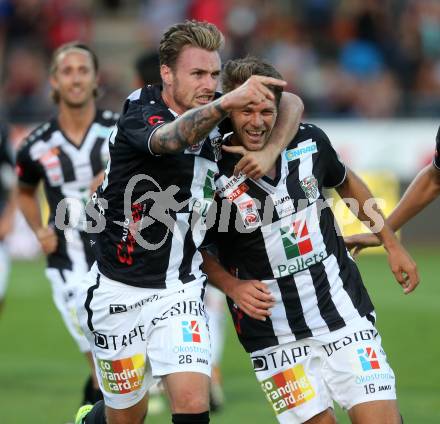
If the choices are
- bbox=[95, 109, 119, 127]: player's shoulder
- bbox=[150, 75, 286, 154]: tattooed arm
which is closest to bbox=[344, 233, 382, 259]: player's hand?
bbox=[150, 75, 286, 154]: tattooed arm

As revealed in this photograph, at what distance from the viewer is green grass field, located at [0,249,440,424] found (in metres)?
8.51

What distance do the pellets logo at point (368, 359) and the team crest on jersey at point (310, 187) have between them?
33.5 inches

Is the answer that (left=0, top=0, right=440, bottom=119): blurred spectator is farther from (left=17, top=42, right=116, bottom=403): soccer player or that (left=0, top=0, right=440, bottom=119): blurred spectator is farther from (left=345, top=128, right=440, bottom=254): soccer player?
(left=345, top=128, right=440, bottom=254): soccer player

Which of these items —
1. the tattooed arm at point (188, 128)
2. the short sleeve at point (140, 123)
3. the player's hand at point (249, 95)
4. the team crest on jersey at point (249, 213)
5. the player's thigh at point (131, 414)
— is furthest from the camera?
the player's thigh at point (131, 414)

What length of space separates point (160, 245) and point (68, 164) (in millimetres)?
2459

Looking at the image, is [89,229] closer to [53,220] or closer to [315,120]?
[53,220]

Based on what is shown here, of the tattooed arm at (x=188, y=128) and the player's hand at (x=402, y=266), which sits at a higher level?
A: the tattooed arm at (x=188, y=128)

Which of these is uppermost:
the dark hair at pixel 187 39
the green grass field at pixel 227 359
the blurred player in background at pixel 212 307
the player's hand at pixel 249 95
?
the dark hair at pixel 187 39

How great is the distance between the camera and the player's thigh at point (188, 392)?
5703mm

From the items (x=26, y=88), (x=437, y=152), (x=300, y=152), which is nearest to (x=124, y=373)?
(x=300, y=152)

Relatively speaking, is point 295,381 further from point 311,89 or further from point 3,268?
point 311,89

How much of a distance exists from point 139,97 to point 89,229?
3.33 feet

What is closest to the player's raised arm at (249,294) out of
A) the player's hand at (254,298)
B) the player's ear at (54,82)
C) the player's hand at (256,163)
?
the player's hand at (254,298)

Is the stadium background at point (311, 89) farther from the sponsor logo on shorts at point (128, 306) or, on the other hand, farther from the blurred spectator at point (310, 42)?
the sponsor logo on shorts at point (128, 306)
